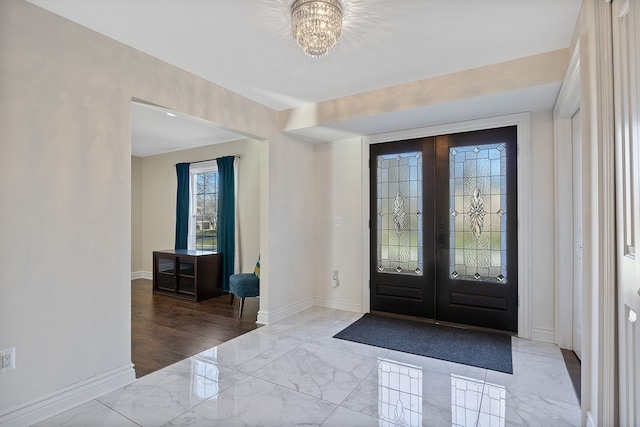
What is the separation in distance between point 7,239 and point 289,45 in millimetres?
2149

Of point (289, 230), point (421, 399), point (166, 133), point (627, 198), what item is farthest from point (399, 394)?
point (166, 133)

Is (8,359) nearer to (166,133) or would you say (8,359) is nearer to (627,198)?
(627,198)

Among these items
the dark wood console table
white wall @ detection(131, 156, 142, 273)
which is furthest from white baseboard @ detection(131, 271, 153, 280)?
the dark wood console table

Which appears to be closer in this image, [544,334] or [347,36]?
[347,36]

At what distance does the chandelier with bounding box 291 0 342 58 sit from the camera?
182cm

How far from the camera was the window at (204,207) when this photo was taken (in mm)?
5676

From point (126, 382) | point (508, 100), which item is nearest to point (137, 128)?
point (126, 382)

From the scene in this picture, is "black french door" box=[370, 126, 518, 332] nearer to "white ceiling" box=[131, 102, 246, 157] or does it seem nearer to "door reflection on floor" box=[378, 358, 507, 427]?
"door reflection on floor" box=[378, 358, 507, 427]

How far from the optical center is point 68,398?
1.98 m

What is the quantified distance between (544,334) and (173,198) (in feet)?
19.8

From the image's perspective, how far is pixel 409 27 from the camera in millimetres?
2125

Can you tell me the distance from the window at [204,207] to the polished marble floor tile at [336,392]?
3099 mm

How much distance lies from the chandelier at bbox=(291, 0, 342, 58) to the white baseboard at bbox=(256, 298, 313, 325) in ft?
9.39

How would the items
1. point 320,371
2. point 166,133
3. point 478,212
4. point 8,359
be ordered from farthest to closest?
point 166,133, point 478,212, point 320,371, point 8,359
